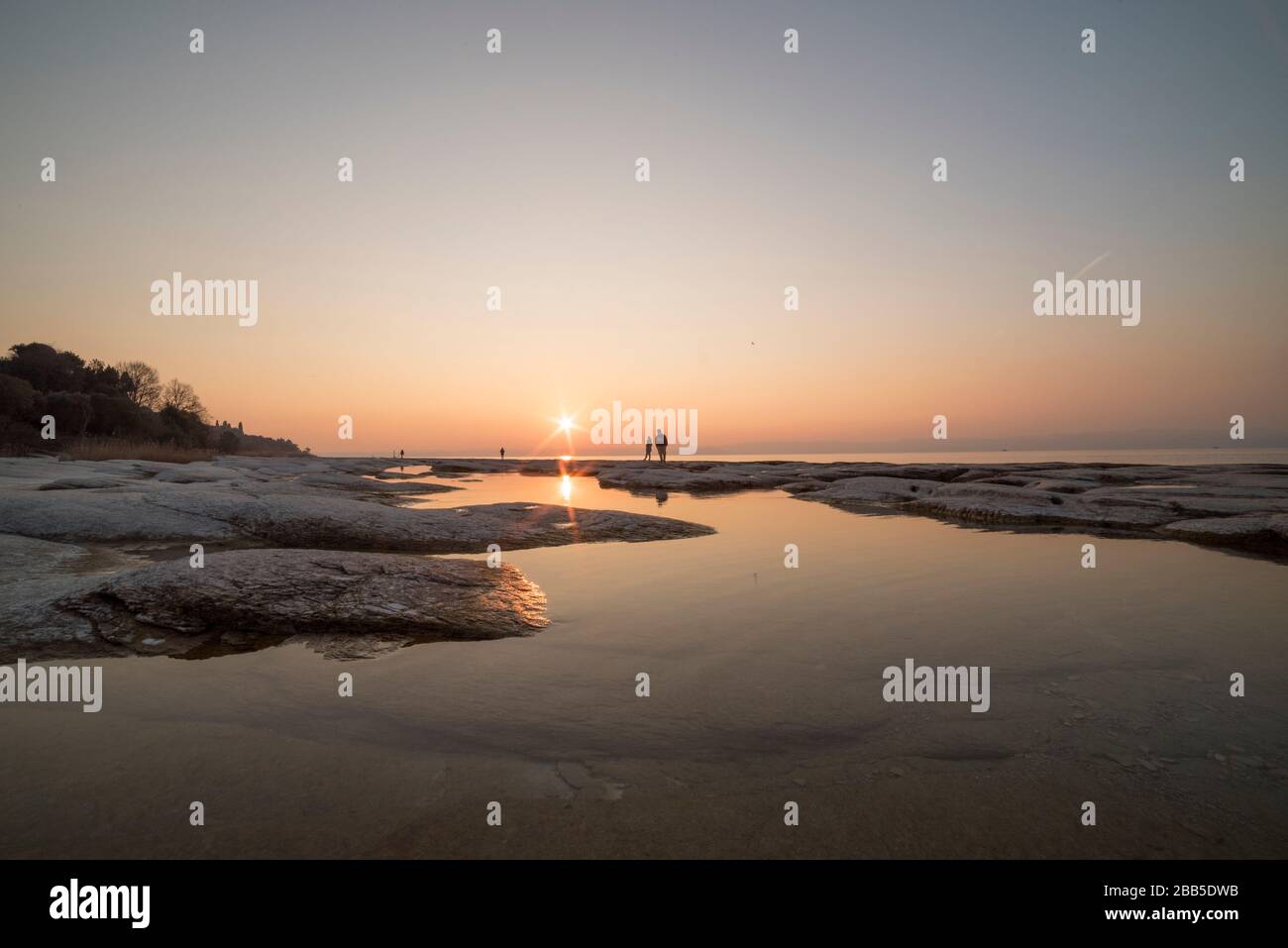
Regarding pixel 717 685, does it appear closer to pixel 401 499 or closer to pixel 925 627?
pixel 925 627

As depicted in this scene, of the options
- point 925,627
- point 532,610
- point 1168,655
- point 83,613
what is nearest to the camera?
point 1168,655

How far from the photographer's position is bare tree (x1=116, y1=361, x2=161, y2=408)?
233ft

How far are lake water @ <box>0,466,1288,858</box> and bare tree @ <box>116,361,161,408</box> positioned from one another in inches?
3555

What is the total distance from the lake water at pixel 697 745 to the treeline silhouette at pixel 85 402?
175 ft

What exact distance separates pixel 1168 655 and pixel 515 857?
6553mm

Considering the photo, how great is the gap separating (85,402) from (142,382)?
28538mm

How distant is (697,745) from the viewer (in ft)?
12.7

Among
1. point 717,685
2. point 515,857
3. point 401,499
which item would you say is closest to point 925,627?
point 717,685

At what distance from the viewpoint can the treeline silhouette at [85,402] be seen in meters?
42.5

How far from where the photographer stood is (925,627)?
6578 millimetres

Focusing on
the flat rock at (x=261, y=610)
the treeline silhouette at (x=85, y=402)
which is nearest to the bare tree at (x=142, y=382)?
the treeline silhouette at (x=85, y=402)
